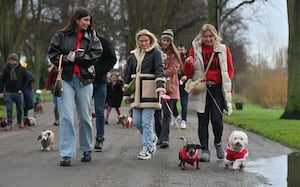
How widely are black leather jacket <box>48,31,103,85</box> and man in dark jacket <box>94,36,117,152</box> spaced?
1.26 meters

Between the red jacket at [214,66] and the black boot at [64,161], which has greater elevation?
the red jacket at [214,66]

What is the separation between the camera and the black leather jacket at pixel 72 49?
8.70 meters

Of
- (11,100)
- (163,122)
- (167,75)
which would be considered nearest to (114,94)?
(11,100)

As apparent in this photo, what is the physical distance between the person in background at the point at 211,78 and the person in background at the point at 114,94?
32.4 feet

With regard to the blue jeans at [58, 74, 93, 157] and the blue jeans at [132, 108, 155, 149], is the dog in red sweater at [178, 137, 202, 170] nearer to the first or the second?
the blue jeans at [132, 108, 155, 149]

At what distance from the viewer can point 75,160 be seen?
9375mm

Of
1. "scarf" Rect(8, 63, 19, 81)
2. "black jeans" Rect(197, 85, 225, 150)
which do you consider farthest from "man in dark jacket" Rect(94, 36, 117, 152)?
"scarf" Rect(8, 63, 19, 81)

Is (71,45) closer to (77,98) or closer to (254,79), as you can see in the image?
(77,98)

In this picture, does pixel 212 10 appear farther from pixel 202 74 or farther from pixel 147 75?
pixel 202 74

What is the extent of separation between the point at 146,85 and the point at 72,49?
1584 millimetres

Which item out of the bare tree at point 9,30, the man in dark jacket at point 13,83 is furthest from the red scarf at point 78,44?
the bare tree at point 9,30

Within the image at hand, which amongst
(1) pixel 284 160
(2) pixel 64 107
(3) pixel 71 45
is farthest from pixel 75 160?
(1) pixel 284 160

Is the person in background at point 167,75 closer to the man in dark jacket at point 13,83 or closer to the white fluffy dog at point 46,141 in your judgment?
the white fluffy dog at point 46,141

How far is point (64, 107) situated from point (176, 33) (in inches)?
1290
